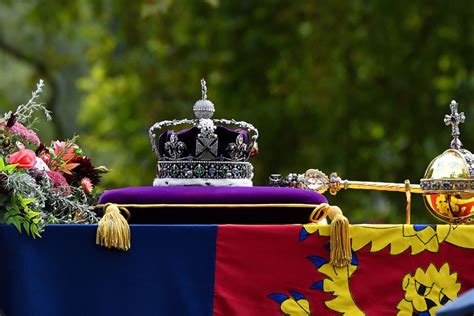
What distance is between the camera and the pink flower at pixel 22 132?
453 centimetres

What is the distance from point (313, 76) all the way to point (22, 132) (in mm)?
8593

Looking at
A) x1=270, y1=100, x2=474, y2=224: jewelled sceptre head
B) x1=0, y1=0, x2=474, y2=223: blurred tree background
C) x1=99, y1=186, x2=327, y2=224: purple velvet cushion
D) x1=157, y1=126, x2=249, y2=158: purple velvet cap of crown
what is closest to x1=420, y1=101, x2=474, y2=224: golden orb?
x1=270, y1=100, x2=474, y2=224: jewelled sceptre head

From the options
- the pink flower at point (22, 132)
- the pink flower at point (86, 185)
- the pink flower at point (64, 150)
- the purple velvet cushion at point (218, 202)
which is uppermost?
the pink flower at point (64, 150)

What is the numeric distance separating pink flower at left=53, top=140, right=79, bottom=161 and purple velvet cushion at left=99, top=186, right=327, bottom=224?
51 centimetres

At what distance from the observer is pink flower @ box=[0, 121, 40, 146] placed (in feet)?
14.9

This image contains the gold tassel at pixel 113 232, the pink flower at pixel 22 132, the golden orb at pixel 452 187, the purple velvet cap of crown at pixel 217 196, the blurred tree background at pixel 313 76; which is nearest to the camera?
the gold tassel at pixel 113 232

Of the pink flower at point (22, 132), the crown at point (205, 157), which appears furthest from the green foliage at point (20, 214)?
the crown at point (205, 157)

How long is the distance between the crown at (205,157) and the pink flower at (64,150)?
0.38 meters

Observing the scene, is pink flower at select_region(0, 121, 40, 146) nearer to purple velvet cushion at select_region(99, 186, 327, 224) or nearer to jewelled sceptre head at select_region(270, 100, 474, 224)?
purple velvet cushion at select_region(99, 186, 327, 224)

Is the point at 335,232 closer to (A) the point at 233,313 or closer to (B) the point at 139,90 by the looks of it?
(A) the point at 233,313

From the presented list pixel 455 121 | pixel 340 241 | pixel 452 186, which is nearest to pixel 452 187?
pixel 452 186

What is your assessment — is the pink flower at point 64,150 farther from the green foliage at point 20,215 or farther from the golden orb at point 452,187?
the golden orb at point 452,187

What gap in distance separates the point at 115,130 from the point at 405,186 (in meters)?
9.43

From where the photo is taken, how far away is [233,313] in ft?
13.8
